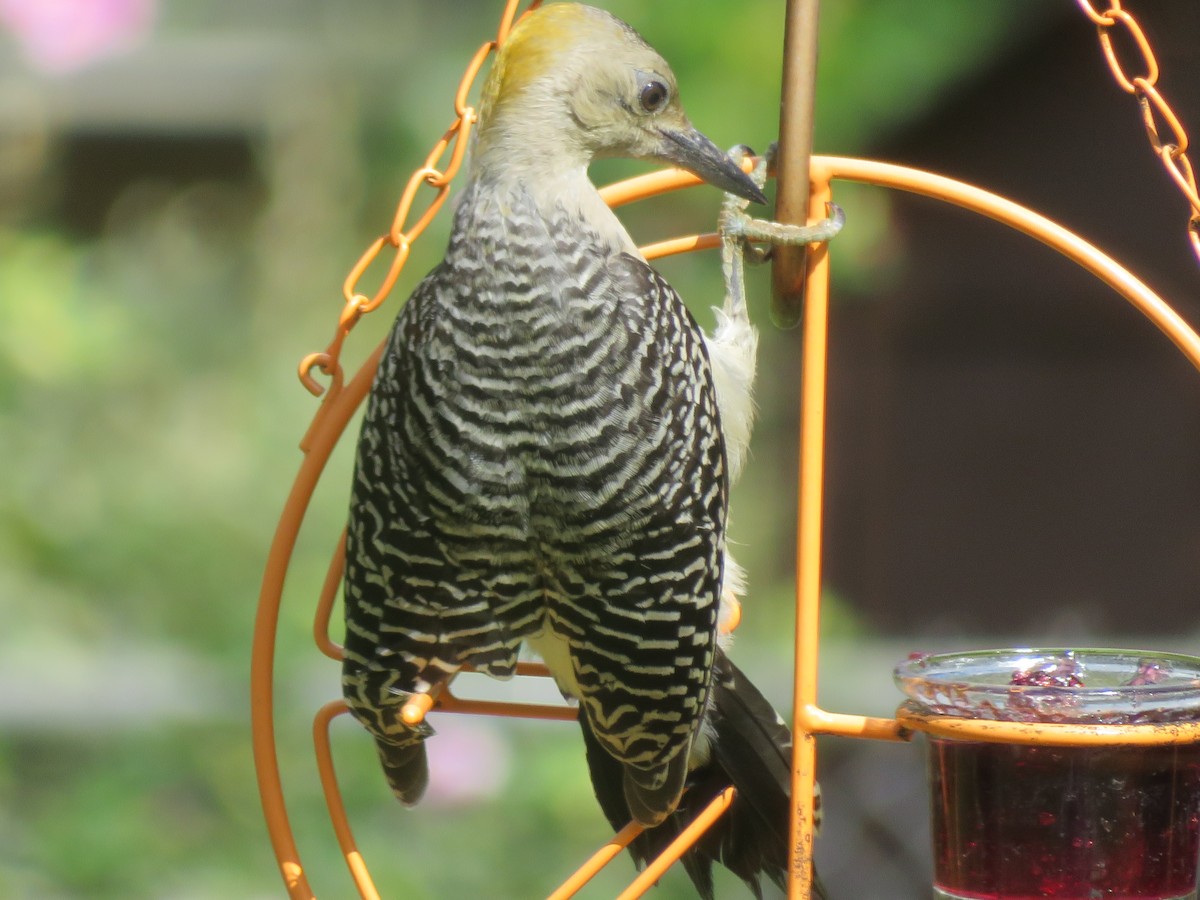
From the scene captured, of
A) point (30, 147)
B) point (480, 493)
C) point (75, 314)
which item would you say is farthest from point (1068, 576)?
point (30, 147)

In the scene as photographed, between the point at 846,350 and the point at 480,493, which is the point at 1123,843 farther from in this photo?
the point at 846,350

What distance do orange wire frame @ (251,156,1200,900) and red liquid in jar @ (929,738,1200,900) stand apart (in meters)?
0.09

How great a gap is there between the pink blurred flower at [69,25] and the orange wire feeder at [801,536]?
3.00m

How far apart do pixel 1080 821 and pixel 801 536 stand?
0.43m

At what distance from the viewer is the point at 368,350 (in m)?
4.43

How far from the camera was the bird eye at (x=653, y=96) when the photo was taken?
203 centimetres

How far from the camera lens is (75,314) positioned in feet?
14.1

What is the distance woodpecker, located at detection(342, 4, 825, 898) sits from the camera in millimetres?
1914

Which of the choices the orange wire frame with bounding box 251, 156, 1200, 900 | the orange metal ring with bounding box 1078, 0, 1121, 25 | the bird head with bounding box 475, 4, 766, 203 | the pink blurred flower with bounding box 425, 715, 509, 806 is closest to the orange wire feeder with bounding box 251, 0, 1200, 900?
the orange wire frame with bounding box 251, 156, 1200, 900

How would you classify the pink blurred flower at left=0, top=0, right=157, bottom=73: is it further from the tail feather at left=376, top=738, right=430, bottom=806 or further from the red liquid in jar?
the red liquid in jar

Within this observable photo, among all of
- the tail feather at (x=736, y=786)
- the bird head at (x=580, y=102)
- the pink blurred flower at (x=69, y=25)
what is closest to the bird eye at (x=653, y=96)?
the bird head at (x=580, y=102)

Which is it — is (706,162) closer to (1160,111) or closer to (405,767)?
(1160,111)

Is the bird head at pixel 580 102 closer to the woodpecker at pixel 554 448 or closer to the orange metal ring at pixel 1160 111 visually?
the woodpecker at pixel 554 448

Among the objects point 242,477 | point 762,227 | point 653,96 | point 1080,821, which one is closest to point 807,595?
point 1080,821
